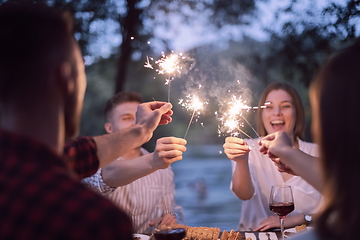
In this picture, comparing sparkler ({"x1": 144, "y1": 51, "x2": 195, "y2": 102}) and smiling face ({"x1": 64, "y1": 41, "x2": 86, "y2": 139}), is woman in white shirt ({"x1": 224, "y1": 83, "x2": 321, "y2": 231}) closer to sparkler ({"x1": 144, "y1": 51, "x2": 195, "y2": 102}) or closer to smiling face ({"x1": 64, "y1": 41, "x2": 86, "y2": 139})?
sparkler ({"x1": 144, "y1": 51, "x2": 195, "y2": 102})

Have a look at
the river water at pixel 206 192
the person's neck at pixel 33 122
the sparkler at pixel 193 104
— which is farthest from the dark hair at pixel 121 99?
the river water at pixel 206 192

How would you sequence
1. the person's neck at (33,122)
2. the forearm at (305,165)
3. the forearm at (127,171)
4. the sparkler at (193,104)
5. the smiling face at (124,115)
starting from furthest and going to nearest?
the smiling face at (124,115)
the sparkler at (193,104)
the forearm at (127,171)
the forearm at (305,165)
the person's neck at (33,122)

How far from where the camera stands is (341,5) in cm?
370

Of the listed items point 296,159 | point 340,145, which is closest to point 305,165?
point 296,159

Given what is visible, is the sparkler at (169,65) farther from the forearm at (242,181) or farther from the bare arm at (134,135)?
the forearm at (242,181)

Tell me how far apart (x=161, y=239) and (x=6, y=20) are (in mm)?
1322

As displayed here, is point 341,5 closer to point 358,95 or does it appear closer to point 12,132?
point 358,95

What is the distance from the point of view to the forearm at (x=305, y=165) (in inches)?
72.3

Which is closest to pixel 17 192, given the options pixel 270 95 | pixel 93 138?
pixel 93 138

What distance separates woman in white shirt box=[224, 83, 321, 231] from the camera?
3.22m

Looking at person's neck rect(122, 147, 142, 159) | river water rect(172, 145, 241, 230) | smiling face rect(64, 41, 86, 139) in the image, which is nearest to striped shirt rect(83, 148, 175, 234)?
person's neck rect(122, 147, 142, 159)

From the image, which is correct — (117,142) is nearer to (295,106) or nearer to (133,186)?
(133,186)

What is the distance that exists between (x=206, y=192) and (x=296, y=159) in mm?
10213

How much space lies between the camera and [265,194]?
3459mm
